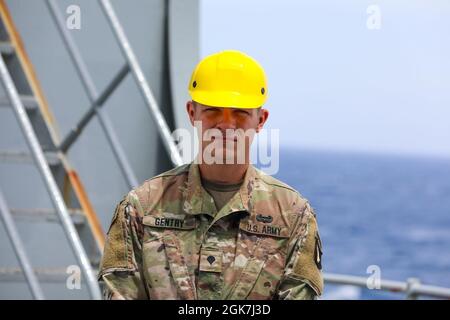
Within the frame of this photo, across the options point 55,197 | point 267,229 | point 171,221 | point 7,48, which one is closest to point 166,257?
point 171,221

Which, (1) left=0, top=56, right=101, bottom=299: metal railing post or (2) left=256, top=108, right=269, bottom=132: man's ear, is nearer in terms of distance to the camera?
(2) left=256, top=108, right=269, bottom=132: man's ear

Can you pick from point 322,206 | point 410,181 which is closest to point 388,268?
point 322,206

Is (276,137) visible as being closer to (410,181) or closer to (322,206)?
(322,206)

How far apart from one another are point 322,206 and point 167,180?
73.3 meters

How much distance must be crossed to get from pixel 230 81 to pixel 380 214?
75.7 metres

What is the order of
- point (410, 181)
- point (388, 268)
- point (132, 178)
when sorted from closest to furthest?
point (132, 178) → point (388, 268) → point (410, 181)

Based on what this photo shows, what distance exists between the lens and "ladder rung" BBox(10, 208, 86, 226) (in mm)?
5559

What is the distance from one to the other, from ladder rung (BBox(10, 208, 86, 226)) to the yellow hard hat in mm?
3017

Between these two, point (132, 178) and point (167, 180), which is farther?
point (132, 178)

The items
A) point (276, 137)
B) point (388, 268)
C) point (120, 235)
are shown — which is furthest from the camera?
point (388, 268)

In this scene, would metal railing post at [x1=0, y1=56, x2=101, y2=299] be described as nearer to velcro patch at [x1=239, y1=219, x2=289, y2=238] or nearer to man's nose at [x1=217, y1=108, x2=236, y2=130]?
velcro patch at [x1=239, y1=219, x2=289, y2=238]

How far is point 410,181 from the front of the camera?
93.0 m

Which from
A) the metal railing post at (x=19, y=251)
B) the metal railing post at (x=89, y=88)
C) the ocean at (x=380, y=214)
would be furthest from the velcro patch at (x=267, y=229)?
the ocean at (x=380, y=214)

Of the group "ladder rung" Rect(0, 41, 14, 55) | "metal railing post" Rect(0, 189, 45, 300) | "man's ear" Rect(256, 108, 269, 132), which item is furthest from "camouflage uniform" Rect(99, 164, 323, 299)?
"ladder rung" Rect(0, 41, 14, 55)
